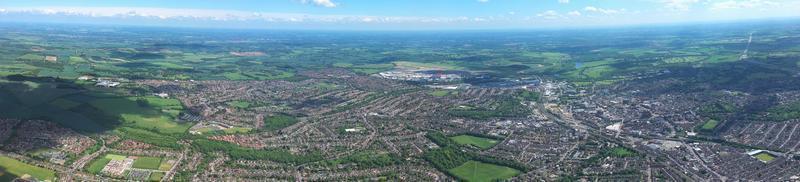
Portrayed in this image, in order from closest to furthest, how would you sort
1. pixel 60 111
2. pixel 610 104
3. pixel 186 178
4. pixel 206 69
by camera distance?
pixel 186 178
pixel 60 111
pixel 610 104
pixel 206 69

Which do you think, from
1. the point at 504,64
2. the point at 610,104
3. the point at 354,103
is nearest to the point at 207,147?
the point at 354,103

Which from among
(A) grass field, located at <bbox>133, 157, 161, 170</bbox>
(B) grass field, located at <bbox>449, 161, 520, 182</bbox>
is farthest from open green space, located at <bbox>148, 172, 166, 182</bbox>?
(B) grass field, located at <bbox>449, 161, 520, 182</bbox>

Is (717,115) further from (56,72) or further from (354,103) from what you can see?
(56,72)

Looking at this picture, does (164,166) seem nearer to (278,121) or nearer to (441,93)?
(278,121)

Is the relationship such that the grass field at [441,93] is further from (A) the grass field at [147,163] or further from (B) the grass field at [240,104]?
(A) the grass field at [147,163]

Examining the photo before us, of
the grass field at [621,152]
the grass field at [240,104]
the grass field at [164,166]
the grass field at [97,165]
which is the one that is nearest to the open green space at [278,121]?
the grass field at [240,104]

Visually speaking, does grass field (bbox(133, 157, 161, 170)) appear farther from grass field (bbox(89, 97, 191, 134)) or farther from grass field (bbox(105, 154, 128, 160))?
grass field (bbox(89, 97, 191, 134))
